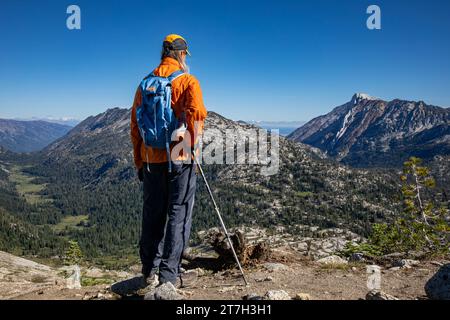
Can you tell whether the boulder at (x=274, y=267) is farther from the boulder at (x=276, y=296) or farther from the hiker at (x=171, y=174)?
the boulder at (x=276, y=296)

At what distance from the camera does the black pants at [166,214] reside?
7914 mm

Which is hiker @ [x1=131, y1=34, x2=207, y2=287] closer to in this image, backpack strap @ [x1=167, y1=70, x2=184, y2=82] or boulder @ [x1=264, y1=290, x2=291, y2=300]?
backpack strap @ [x1=167, y1=70, x2=184, y2=82]

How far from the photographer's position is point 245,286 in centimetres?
909

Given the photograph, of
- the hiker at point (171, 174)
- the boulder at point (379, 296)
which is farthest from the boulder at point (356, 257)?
the hiker at point (171, 174)

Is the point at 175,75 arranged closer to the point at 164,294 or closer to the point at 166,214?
the point at 166,214

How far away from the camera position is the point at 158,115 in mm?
7688

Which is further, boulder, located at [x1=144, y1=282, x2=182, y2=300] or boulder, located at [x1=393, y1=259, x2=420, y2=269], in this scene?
boulder, located at [x1=393, y1=259, x2=420, y2=269]

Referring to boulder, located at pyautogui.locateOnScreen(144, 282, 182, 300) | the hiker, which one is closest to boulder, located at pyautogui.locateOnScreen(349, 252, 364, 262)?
the hiker

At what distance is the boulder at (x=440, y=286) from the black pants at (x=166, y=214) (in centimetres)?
554

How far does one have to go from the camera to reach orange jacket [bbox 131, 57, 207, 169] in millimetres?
7539
